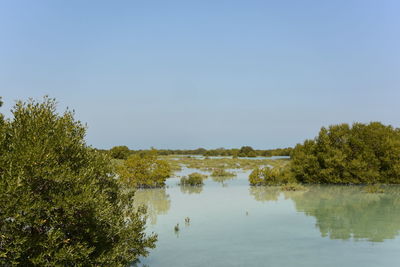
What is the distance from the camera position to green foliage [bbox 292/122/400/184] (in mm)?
46562

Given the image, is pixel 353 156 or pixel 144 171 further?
pixel 353 156

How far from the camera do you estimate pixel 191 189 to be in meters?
43.5

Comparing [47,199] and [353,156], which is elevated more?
[353,156]

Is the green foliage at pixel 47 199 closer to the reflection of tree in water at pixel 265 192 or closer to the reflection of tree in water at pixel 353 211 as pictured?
the reflection of tree in water at pixel 353 211

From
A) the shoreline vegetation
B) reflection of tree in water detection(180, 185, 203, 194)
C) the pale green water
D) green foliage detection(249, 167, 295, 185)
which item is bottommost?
the pale green water

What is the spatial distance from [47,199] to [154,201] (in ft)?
78.0

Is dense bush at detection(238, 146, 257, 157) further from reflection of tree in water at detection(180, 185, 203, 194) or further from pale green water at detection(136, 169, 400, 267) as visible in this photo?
pale green water at detection(136, 169, 400, 267)

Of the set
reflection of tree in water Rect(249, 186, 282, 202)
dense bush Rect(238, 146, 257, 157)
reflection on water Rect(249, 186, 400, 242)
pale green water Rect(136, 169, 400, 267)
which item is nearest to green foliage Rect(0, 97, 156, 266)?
pale green water Rect(136, 169, 400, 267)

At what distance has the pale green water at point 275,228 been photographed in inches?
672

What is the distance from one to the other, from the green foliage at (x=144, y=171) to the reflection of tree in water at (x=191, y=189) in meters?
3.11

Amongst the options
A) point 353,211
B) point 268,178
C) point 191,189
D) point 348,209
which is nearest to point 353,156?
point 268,178

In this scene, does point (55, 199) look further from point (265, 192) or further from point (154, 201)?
Result: point (265, 192)

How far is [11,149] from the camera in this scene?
11188 millimetres

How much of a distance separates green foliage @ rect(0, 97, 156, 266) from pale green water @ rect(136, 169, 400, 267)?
5965 millimetres
